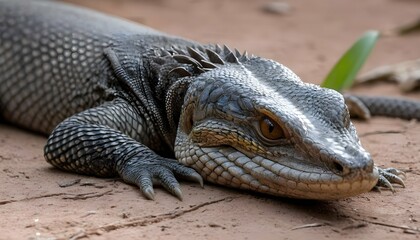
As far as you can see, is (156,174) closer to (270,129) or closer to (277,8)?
(270,129)

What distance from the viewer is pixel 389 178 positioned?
5.58 m

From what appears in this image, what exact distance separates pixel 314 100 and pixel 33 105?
3.06 m

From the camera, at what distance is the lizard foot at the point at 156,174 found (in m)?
5.09

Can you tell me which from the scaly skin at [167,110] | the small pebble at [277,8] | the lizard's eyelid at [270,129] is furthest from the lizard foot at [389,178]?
the small pebble at [277,8]

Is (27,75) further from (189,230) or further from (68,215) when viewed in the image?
(189,230)

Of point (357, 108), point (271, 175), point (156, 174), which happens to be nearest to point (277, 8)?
point (357, 108)

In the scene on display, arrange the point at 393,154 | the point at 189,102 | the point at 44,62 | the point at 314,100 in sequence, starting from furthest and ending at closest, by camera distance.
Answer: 1. the point at 44,62
2. the point at 393,154
3. the point at 189,102
4. the point at 314,100

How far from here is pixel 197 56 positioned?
5984mm

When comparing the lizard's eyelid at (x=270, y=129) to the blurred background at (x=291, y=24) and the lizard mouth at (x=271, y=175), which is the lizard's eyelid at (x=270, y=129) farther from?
the blurred background at (x=291, y=24)

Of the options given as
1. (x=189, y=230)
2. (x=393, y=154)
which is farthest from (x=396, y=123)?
(x=189, y=230)

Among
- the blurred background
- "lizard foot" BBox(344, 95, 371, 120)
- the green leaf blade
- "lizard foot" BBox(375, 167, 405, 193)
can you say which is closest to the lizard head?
"lizard foot" BBox(375, 167, 405, 193)

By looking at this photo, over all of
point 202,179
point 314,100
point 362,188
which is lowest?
point 202,179

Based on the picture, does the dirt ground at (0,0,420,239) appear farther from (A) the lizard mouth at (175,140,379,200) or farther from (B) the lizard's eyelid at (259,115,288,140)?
(B) the lizard's eyelid at (259,115,288,140)

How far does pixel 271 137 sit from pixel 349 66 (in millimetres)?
3088
